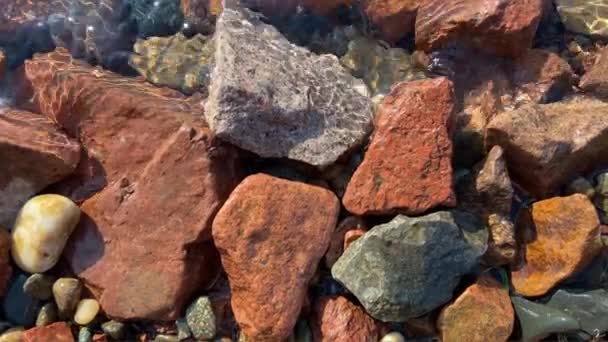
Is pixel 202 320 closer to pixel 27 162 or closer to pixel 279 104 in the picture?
pixel 279 104

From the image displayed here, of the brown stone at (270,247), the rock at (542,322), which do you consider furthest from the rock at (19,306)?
the rock at (542,322)

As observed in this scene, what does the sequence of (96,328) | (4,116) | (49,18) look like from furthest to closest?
(49,18) → (4,116) → (96,328)

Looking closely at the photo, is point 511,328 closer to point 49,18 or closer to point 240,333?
point 240,333

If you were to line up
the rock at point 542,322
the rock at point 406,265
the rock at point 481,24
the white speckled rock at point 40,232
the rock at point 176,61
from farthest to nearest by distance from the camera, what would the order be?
the rock at point 176,61, the rock at point 481,24, the white speckled rock at point 40,232, the rock at point 542,322, the rock at point 406,265

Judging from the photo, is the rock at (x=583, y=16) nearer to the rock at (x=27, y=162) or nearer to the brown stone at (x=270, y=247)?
the brown stone at (x=270, y=247)

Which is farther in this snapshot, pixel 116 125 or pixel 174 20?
pixel 174 20

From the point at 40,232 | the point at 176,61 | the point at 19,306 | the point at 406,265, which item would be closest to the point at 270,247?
the point at 406,265

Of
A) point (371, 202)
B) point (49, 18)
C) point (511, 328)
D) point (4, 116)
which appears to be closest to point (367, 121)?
point (371, 202)
